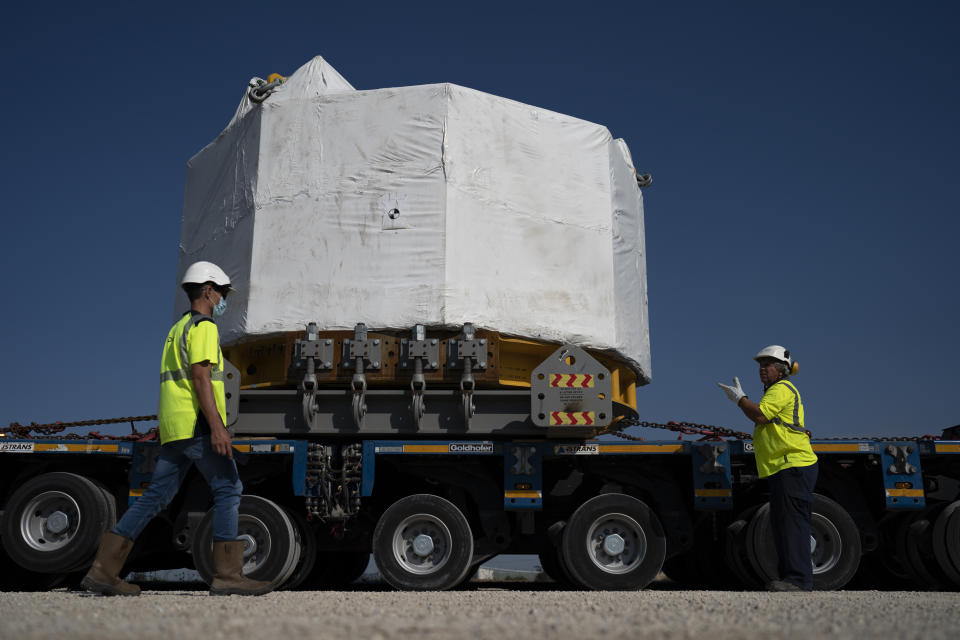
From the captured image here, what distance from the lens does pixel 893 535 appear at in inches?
298

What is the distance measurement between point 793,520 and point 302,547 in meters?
4.12

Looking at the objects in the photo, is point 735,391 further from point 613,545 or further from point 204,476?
point 204,476

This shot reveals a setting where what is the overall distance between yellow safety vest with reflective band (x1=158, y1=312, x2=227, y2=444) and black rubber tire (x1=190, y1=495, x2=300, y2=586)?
1.76 metres

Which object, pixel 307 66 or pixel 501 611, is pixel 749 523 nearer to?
pixel 501 611

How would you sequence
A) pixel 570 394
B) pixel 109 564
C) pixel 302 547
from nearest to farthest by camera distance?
pixel 109 564 < pixel 570 394 < pixel 302 547

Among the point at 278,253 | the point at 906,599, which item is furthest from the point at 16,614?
the point at 906,599

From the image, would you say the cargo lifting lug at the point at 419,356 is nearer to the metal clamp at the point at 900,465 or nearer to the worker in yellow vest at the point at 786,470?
the worker in yellow vest at the point at 786,470

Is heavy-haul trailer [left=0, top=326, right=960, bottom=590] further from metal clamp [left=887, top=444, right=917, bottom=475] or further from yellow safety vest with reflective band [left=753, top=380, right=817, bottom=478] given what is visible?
yellow safety vest with reflective band [left=753, top=380, right=817, bottom=478]

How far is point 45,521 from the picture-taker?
7.48m

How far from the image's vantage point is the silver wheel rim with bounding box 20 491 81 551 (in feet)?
24.3

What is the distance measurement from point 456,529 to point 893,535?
4.01 m

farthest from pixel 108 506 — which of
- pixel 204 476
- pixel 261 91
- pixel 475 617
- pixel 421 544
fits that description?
pixel 475 617

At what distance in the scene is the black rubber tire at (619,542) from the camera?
6.92 meters

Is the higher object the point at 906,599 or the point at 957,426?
the point at 957,426
